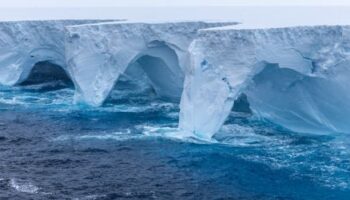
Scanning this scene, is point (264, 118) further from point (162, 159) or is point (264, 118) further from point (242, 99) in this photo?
point (162, 159)

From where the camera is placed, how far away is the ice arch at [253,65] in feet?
44.6

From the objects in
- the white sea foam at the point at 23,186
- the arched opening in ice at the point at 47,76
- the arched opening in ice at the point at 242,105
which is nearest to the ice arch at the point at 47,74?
the arched opening in ice at the point at 47,76

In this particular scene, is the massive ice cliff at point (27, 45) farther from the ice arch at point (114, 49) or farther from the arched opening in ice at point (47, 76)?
the ice arch at point (114, 49)

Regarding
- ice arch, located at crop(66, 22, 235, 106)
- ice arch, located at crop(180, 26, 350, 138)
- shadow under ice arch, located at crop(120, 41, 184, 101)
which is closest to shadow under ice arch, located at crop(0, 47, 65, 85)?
ice arch, located at crop(66, 22, 235, 106)

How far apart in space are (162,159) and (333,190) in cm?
393

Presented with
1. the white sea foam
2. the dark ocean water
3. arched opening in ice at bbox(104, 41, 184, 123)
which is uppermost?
arched opening in ice at bbox(104, 41, 184, 123)

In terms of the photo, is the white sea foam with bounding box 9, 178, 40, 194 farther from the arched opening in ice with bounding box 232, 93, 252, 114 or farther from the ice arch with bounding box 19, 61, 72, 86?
the ice arch with bounding box 19, 61, 72, 86

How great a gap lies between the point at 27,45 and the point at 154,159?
1102 cm

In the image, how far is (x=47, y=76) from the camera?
24.1m

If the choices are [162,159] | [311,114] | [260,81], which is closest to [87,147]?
[162,159]

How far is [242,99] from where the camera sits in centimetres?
1712

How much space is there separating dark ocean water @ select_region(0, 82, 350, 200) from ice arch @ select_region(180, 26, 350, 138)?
2.32ft

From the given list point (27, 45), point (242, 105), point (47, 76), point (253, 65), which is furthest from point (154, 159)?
point (47, 76)

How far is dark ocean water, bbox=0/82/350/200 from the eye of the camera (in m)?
10.2
